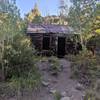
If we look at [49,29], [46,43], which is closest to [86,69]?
[46,43]

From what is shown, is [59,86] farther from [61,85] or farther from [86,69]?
[86,69]

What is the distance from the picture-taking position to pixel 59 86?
12078 mm

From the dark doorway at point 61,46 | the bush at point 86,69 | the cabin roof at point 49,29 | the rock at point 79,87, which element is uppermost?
the cabin roof at point 49,29

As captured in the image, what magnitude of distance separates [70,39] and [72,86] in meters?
7.64

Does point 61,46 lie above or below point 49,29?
below

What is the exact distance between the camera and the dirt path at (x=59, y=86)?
422 inches

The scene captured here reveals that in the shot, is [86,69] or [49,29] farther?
[49,29]

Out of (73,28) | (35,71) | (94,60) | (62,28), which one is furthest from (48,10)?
(35,71)

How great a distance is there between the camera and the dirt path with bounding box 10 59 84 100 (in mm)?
10721

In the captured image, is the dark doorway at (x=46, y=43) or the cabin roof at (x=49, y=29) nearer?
the cabin roof at (x=49, y=29)

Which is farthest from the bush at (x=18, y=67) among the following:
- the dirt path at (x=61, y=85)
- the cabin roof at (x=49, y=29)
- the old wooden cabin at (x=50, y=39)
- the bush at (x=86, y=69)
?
the old wooden cabin at (x=50, y=39)

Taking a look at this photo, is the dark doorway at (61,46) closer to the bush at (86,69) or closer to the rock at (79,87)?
the bush at (86,69)

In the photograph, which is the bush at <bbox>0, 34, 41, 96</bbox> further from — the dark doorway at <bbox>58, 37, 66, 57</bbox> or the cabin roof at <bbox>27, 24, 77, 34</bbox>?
the dark doorway at <bbox>58, 37, 66, 57</bbox>

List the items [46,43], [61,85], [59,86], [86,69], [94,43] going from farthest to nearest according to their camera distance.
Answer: [46,43] → [94,43] → [86,69] → [61,85] → [59,86]
